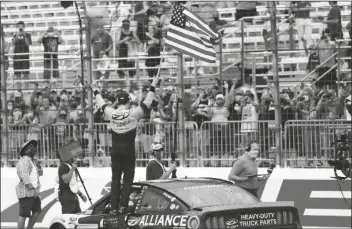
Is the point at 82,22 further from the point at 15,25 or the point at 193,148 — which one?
the point at 193,148

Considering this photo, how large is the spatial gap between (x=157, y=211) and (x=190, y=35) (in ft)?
17.1

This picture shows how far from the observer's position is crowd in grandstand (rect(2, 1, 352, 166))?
1625 centimetres

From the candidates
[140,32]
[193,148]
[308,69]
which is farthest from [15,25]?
[308,69]

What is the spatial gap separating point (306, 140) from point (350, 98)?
42.8 inches

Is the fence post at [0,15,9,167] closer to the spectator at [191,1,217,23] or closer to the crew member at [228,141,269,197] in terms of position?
the spectator at [191,1,217,23]

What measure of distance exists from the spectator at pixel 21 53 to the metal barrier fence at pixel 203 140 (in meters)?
1.11

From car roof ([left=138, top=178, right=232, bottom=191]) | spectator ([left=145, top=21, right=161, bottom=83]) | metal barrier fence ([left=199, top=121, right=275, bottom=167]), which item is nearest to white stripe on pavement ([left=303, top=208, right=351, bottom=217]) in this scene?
metal barrier fence ([left=199, top=121, right=275, bottom=167])

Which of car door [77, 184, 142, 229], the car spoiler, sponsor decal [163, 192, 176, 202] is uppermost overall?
sponsor decal [163, 192, 176, 202]

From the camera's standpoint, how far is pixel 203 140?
55.1 ft

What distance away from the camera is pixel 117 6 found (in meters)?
17.6

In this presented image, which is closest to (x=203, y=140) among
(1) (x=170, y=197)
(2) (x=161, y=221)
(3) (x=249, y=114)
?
(3) (x=249, y=114)

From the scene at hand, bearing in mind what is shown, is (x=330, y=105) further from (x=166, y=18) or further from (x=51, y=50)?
(x=51, y=50)

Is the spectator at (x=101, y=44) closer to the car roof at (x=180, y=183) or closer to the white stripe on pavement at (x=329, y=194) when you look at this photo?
the white stripe on pavement at (x=329, y=194)

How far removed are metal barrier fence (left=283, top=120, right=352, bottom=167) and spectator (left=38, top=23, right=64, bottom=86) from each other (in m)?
4.80
